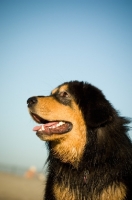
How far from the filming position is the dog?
398 cm

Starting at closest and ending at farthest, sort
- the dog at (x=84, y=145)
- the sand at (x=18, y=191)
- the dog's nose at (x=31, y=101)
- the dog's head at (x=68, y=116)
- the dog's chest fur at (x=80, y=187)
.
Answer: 1. the dog's chest fur at (x=80, y=187)
2. the dog at (x=84, y=145)
3. the dog's head at (x=68, y=116)
4. the dog's nose at (x=31, y=101)
5. the sand at (x=18, y=191)

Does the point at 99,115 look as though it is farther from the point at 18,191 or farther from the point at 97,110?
the point at 18,191

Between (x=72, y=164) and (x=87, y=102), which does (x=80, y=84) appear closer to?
(x=87, y=102)

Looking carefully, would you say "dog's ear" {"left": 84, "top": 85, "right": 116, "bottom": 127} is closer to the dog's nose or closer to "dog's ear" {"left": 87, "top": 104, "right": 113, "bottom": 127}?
"dog's ear" {"left": 87, "top": 104, "right": 113, "bottom": 127}

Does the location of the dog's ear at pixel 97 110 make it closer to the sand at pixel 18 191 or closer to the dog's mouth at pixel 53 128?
the dog's mouth at pixel 53 128

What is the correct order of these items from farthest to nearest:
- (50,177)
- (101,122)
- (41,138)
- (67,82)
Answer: (67,82) → (50,177) → (41,138) → (101,122)

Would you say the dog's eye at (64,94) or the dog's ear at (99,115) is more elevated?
the dog's eye at (64,94)

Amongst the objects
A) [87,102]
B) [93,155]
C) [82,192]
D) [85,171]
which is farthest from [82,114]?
[82,192]

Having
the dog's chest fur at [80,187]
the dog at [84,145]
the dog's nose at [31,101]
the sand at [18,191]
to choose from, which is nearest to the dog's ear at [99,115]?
the dog at [84,145]

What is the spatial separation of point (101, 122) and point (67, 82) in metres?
1.49

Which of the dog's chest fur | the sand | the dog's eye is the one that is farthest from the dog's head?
the sand

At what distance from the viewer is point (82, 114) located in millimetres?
4375

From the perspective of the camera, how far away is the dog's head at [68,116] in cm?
429

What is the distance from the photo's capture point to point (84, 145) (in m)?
4.29
